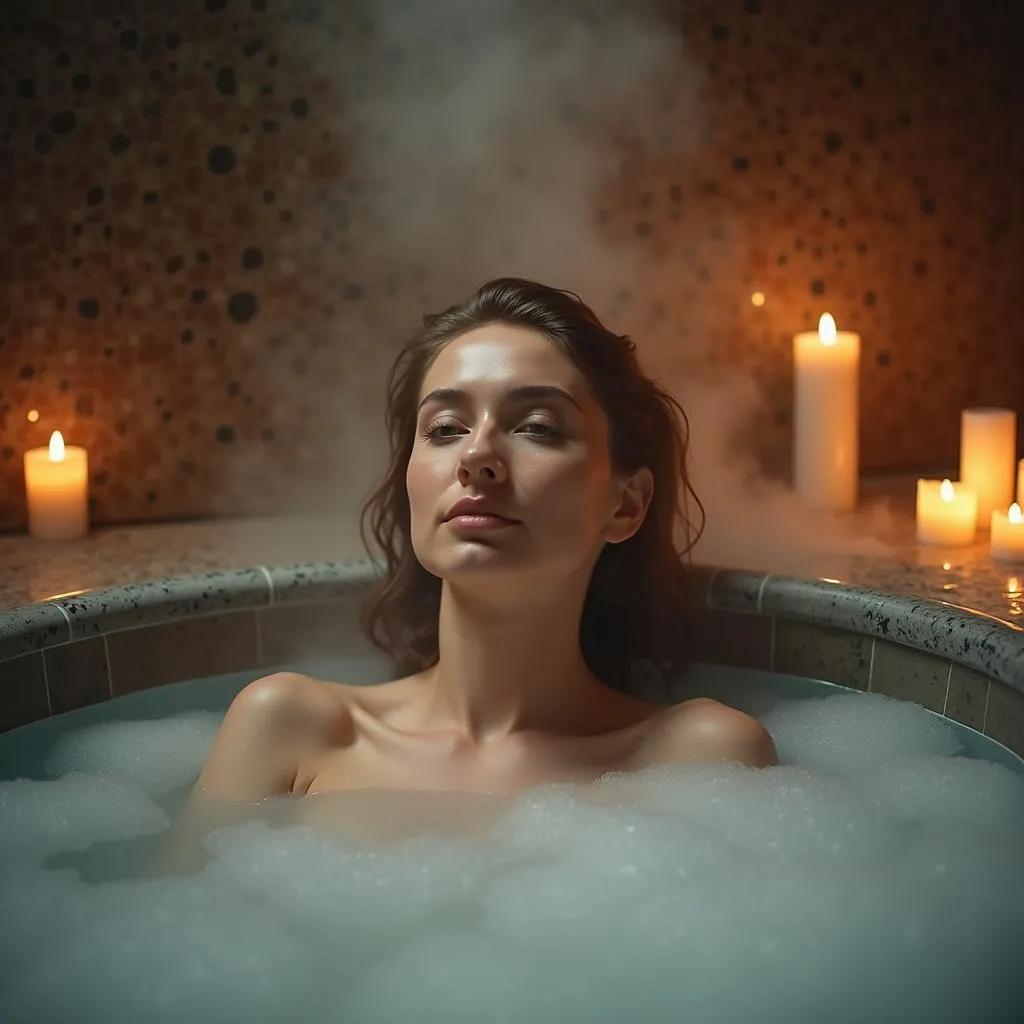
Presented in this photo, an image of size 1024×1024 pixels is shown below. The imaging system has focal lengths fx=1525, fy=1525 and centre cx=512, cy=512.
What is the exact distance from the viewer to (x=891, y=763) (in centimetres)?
210

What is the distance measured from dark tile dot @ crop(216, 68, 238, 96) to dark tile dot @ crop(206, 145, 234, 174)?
10cm

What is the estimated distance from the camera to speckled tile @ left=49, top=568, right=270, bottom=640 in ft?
7.65

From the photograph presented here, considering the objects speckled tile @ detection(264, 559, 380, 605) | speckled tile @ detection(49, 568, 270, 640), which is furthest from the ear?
speckled tile @ detection(49, 568, 270, 640)

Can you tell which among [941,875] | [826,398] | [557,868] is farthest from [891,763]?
[826,398]

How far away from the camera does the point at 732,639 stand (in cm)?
248

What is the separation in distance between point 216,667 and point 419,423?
691mm

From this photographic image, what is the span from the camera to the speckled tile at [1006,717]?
6.59 feet

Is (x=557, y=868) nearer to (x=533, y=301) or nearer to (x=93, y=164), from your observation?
(x=533, y=301)

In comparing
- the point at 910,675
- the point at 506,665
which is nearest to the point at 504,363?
the point at 506,665

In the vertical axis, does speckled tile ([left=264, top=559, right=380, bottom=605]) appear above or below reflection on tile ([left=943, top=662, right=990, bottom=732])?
above

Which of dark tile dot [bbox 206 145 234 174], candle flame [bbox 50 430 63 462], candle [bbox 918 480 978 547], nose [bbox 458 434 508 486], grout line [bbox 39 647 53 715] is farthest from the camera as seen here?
dark tile dot [bbox 206 145 234 174]

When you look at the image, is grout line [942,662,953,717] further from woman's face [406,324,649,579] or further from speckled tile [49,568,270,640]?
speckled tile [49,568,270,640]

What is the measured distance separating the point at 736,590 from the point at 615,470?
1.52ft

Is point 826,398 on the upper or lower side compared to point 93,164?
lower
